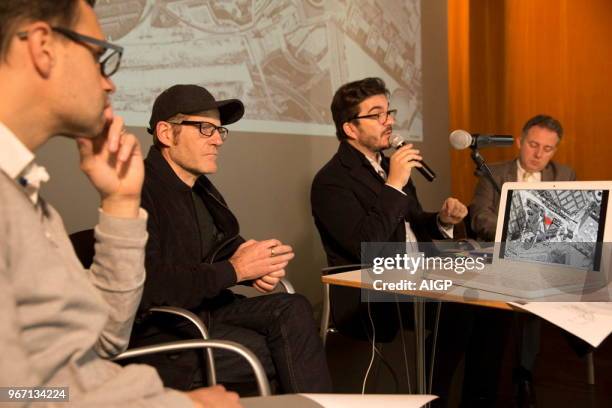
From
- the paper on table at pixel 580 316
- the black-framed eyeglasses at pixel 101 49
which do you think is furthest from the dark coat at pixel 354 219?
the black-framed eyeglasses at pixel 101 49

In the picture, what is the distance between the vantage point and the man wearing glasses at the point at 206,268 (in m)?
1.63

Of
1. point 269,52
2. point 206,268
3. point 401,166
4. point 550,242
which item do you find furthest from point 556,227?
point 269,52

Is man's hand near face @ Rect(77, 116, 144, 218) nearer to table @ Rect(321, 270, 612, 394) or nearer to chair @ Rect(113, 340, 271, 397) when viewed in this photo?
chair @ Rect(113, 340, 271, 397)

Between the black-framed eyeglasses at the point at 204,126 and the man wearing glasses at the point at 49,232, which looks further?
the black-framed eyeglasses at the point at 204,126

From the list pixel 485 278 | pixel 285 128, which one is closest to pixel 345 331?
pixel 485 278

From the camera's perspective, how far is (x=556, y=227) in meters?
1.65

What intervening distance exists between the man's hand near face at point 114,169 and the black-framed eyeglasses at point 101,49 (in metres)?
0.10

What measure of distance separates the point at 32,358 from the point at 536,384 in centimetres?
254

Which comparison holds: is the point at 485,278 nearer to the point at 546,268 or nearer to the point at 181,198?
the point at 546,268

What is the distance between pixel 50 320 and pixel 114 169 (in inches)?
13.0

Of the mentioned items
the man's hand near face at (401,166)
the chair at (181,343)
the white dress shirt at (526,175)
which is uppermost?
the man's hand near face at (401,166)

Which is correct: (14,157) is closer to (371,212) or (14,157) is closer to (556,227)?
(556,227)

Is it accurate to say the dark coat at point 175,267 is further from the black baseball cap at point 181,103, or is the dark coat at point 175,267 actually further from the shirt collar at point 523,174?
the shirt collar at point 523,174

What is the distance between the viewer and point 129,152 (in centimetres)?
104
